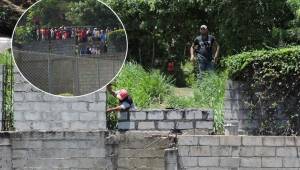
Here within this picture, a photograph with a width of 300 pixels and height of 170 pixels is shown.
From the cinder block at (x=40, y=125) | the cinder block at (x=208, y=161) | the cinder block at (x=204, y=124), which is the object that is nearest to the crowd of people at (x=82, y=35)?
the cinder block at (x=40, y=125)

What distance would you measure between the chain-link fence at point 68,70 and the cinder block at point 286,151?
2.59 meters

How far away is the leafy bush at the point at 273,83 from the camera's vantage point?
9.55m

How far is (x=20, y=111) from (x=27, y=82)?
416mm

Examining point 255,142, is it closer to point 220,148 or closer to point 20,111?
point 220,148

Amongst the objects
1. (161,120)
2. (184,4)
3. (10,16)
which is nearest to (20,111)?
(161,120)

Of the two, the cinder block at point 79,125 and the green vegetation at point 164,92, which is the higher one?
the green vegetation at point 164,92

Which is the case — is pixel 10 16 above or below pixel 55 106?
above

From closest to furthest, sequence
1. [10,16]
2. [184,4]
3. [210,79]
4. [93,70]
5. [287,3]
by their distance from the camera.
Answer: [93,70] → [210,79] → [287,3] → [184,4] → [10,16]

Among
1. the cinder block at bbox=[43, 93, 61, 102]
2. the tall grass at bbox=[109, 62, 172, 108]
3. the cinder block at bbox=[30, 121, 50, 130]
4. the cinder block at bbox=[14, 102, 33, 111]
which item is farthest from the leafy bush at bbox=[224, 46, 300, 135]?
the cinder block at bbox=[14, 102, 33, 111]

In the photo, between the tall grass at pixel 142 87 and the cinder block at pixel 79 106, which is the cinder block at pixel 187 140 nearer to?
the tall grass at pixel 142 87

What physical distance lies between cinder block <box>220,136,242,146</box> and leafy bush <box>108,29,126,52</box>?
2166mm

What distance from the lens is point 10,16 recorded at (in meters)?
17.8

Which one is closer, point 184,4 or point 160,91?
point 160,91

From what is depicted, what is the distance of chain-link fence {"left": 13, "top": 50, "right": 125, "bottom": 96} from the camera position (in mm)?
9758
